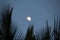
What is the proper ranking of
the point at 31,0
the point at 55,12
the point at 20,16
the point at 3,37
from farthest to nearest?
1. the point at 55,12
2. the point at 31,0
3. the point at 20,16
4. the point at 3,37

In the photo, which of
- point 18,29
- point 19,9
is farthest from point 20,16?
point 18,29

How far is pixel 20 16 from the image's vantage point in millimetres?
1716

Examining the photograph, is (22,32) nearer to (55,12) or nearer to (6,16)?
(6,16)

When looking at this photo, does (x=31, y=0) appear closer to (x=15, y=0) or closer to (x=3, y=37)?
(x=15, y=0)

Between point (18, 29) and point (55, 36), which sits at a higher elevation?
point (18, 29)

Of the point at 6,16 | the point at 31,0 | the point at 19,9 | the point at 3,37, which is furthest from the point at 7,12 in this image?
the point at 31,0

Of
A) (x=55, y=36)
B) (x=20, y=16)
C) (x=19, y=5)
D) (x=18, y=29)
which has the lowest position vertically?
(x=55, y=36)

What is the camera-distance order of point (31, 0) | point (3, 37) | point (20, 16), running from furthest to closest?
point (31, 0) → point (20, 16) → point (3, 37)

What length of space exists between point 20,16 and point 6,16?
14.6 inches

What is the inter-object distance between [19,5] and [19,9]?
0.05m

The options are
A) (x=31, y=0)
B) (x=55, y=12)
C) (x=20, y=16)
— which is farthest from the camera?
(x=55, y=12)

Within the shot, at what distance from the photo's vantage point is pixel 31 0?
1.83 m

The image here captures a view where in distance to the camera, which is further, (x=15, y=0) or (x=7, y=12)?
(x=15, y=0)

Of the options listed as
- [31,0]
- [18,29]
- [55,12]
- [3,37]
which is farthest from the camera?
[55,12]
